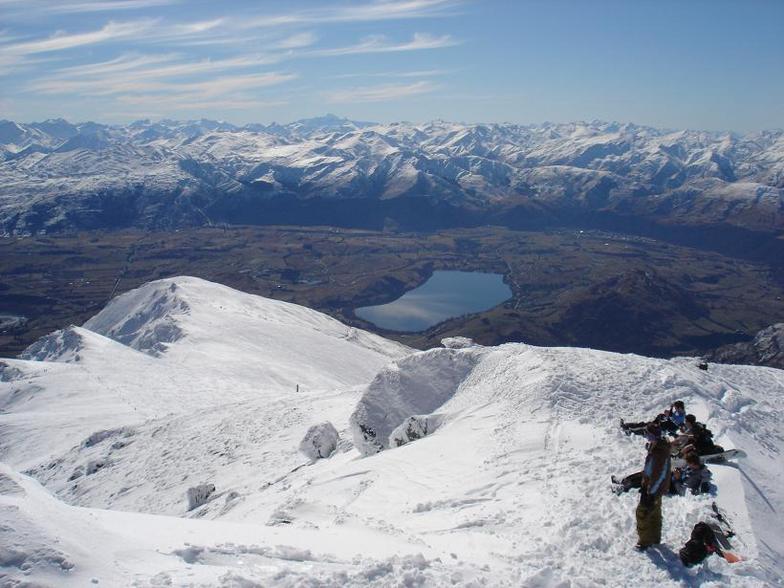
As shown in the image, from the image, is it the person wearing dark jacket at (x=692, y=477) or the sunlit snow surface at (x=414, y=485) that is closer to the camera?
the sunlit snow surface at (x=414, y=485)

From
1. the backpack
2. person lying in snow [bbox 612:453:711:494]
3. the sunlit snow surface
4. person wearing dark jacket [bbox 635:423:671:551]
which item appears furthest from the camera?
person lying in snow [bbox 612:453:711:494]

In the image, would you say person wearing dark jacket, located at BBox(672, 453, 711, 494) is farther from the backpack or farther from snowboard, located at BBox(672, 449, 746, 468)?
the backpack

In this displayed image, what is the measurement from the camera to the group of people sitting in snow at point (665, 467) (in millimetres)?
12430

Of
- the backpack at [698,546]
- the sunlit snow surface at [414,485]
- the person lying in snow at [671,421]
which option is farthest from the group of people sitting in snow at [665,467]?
the backpack at [698,546]

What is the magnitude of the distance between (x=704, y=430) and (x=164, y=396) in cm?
5210

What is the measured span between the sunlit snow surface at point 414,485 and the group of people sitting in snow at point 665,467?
1.49 ft

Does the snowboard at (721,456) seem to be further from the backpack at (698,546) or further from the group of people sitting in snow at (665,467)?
the backpack at (698,546)

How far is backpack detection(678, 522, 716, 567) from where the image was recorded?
1172 centimetres

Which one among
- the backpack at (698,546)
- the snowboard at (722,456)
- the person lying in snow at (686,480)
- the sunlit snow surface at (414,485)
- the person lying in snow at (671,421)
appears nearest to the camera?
the sunlit snow surface at (414,485)

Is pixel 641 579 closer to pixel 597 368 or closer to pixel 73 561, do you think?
pixel 73 561

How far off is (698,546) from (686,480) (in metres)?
3.46

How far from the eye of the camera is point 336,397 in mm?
43000

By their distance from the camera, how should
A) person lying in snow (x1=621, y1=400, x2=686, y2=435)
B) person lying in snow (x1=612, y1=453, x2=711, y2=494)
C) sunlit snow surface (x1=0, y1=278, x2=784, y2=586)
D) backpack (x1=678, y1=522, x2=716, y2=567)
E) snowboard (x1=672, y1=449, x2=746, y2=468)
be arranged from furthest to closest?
person lying in snow (x1=621, y1=400, x2=686, y2=435), snowboard (x1=672, y1=449, x2=746, y2=468), person lying in snow (x1=612, y1=453, x2=711, y2=494), backpack (x1=678, y1=522, x2=716, y2=567), sunlit snow surface (x1=0, y1=278, x2=784, y2=586)

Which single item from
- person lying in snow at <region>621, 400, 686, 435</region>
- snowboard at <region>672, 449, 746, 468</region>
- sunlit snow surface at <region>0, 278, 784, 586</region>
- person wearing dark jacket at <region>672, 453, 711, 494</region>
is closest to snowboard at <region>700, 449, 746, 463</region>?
snowboard at <region>672, 449, 746, 468</region>
